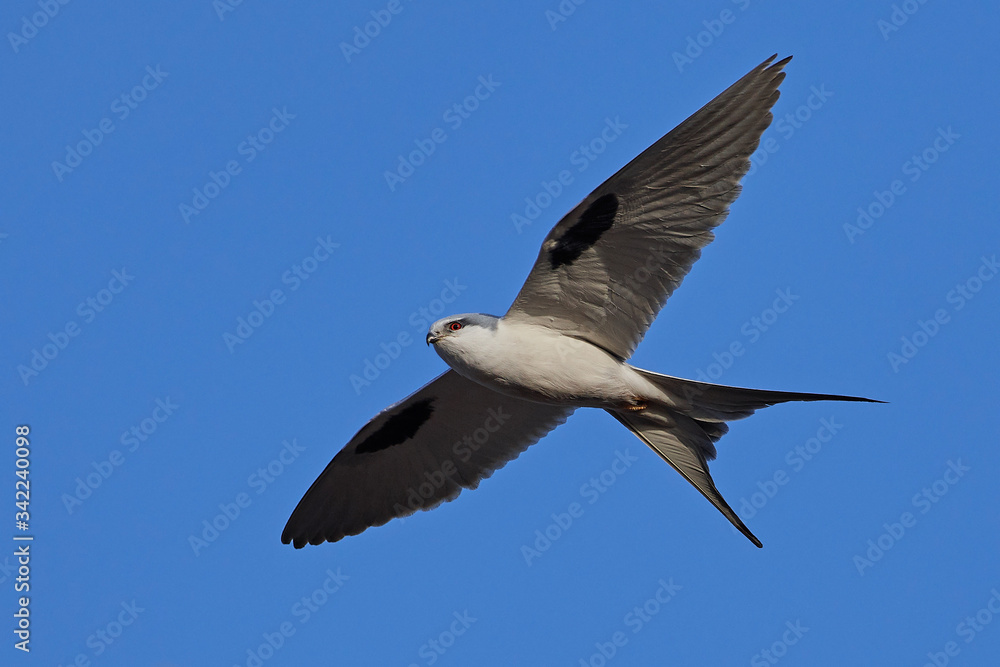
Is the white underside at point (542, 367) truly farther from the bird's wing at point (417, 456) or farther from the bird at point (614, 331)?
the bird's wing at point (417, 456)

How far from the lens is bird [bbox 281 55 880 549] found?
10156 millimetres

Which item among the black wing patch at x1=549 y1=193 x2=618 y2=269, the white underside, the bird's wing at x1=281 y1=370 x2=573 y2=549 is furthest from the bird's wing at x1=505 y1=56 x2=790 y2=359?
the bird's wing at x1=281 y1=370 x2=573 y2=549

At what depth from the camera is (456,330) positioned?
1088 cm

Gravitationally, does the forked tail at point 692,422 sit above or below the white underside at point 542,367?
below

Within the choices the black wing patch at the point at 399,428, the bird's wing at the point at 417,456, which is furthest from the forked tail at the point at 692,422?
the black wing patch at the point at 399,428

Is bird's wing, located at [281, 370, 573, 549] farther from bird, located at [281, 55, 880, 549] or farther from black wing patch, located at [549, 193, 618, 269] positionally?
black wing patch, located at [549, 193, 618, 269]

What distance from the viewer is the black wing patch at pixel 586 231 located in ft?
34.5

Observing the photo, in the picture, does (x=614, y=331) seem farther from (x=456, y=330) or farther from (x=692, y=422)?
(x=456, y=330)

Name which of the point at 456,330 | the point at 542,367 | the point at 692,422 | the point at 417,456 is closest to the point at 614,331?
the point at 542,367

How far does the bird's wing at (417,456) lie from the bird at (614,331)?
0.08 ft

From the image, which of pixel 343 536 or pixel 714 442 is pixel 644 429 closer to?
pixel 714 442

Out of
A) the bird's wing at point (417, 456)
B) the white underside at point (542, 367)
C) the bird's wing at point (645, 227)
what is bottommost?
the bird's wing at point (417, 456)

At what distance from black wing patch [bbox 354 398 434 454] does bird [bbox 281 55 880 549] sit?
1 cm

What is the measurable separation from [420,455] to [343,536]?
4.62ft
